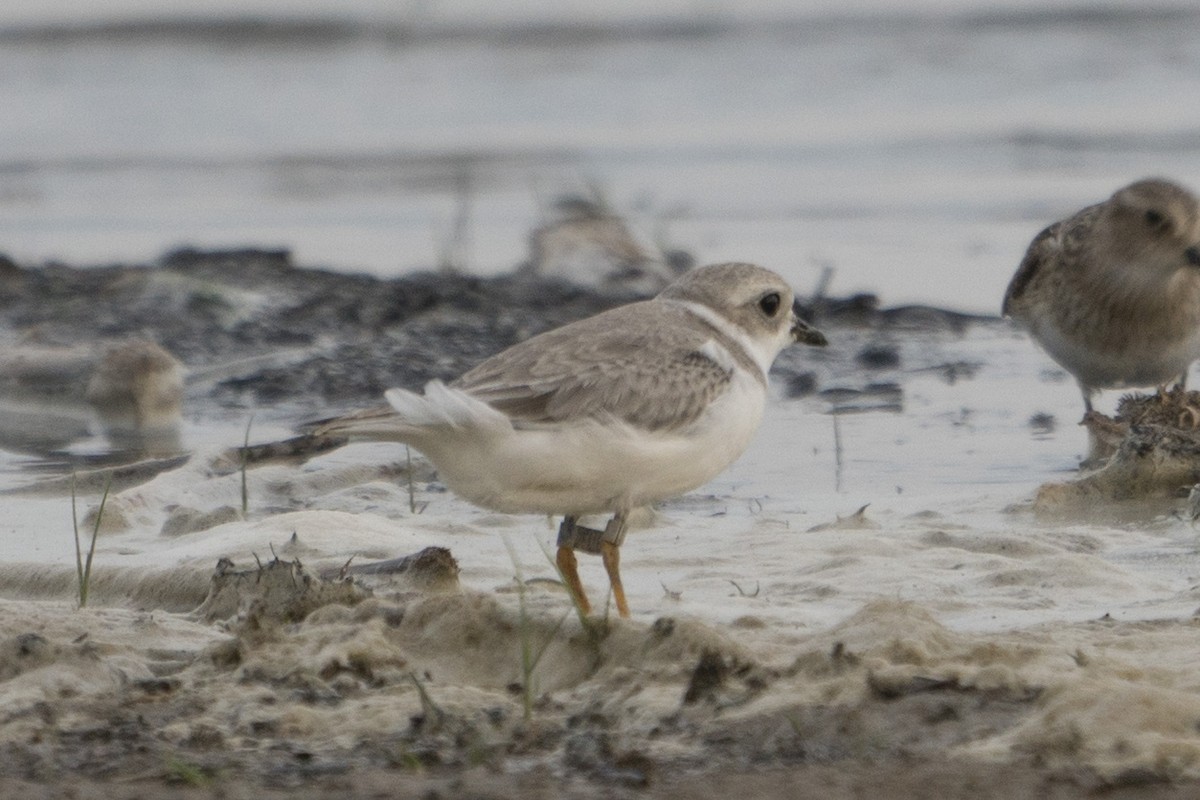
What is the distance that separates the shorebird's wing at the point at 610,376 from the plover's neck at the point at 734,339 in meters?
0.18

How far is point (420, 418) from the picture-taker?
155 inches

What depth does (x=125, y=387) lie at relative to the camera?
7320 millimetres

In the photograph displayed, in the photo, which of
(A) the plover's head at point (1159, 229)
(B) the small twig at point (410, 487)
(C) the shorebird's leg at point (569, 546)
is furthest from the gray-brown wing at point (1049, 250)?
(C) the shorebird's leg at point (569, 546)

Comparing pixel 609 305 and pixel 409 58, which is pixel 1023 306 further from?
pixel 409 58

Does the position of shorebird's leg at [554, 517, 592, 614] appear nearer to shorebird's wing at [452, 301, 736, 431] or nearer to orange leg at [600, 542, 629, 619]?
orange leg at [600, 542, 629, 619]

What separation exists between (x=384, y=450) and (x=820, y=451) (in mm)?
1547

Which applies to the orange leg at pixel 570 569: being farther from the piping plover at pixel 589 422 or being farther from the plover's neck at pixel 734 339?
the plover's neck at pixel 734 339

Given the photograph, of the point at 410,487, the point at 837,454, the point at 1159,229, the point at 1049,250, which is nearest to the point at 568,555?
the point at 410,487

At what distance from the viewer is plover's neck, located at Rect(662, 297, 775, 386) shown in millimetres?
4789

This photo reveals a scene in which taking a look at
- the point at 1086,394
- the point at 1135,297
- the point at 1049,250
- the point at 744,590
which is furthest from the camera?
the point at 1049,250

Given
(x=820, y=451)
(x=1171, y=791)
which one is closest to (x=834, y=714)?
(x=1171, y=791)

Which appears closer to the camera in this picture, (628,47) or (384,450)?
(384,450)

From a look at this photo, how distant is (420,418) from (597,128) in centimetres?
1246

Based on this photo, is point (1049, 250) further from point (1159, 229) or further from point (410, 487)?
point (410, 487)
